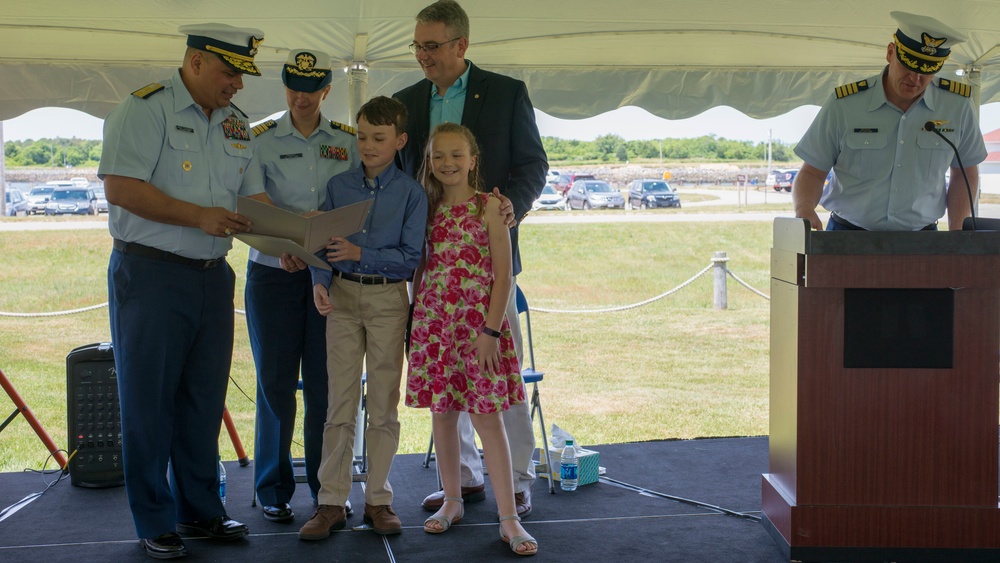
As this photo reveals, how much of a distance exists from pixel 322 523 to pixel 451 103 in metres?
1.65

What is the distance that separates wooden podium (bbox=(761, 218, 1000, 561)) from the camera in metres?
2.79

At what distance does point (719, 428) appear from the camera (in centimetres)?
874

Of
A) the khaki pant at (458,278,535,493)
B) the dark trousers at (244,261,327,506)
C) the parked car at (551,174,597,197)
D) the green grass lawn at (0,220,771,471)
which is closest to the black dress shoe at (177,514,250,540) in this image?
the dark trousers at (244,261,327,506)

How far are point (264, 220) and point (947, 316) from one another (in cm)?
212

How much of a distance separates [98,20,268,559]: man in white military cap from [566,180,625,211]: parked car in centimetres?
1103

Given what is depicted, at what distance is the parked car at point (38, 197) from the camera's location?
1215 cm

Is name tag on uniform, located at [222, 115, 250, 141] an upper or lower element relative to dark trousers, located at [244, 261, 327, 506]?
upper

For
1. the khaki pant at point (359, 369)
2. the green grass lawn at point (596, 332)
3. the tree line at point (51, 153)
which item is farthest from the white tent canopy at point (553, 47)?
the tree line at point (51, 153)

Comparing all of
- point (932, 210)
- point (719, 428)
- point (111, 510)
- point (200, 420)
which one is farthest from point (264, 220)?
point (719, 428)

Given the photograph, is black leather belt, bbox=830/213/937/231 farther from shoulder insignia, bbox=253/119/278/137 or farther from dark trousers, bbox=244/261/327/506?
shoulder insignia, bbox=253/119/278/137

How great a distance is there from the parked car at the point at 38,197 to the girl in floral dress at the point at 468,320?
34.4 ft

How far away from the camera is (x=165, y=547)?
314 centimetres

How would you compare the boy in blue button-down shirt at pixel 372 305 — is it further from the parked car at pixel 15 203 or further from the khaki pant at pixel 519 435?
the parked car at pixel 15 203

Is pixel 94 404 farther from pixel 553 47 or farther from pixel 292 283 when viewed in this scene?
pixel 553 47
